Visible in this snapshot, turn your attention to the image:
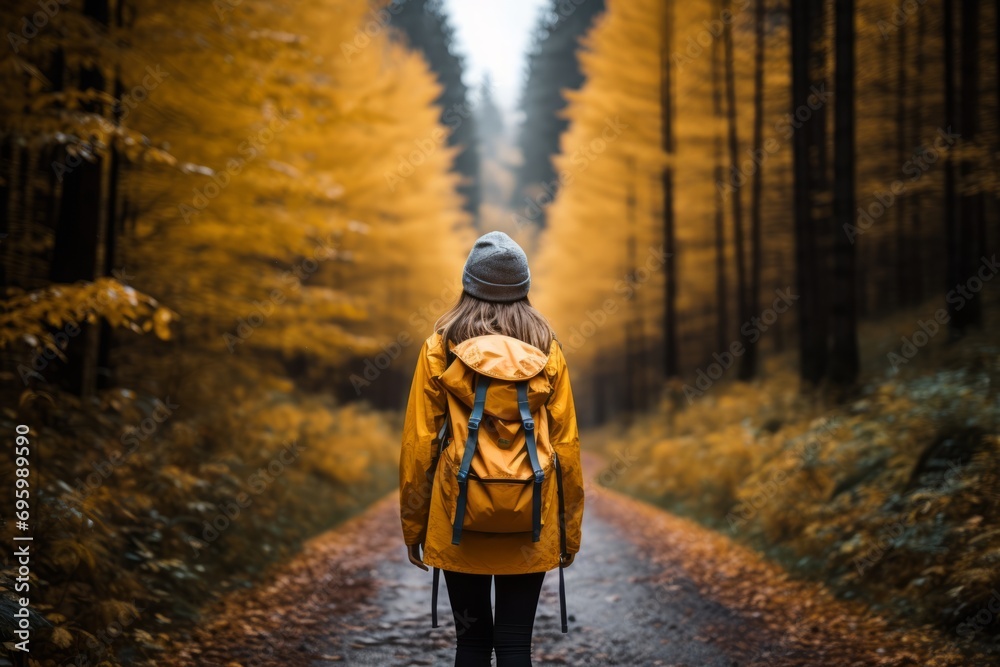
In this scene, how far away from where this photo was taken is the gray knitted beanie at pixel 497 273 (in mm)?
3051

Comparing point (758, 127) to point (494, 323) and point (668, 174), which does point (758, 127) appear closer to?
point (668, 174)

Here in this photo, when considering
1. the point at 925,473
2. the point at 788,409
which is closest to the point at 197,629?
the point at 925,473

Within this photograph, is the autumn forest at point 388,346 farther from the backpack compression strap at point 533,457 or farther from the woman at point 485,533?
the backpack compression strap at point 533,457

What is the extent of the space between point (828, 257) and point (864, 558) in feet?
22.3

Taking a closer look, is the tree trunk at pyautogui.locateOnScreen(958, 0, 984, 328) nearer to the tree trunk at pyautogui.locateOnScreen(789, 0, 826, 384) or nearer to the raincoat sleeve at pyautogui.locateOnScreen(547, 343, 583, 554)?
the tree trunk at pyautogui.locateOnScreen(789, 0, 826, 384)

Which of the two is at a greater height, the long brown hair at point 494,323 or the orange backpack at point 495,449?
the long brown hair at point 494,323

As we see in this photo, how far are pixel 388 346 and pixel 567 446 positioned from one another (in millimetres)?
15747

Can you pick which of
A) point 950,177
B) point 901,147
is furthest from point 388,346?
point 901,147

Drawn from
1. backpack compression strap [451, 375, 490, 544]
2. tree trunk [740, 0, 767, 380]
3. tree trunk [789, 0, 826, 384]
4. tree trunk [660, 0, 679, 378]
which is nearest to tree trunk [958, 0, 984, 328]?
tree trunk [789, 0, 826, 384]
